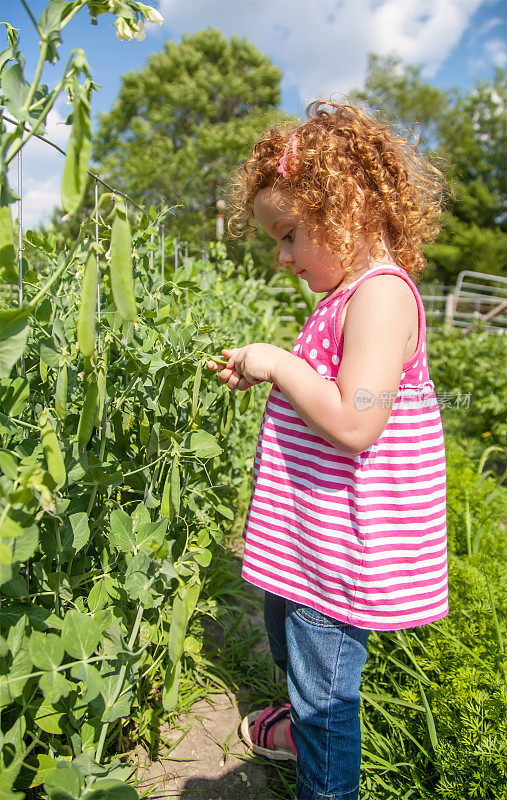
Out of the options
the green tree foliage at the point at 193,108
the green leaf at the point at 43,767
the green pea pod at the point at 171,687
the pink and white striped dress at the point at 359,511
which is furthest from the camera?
the green tree foliage at the point at 193,108

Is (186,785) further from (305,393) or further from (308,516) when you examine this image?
(305,393)

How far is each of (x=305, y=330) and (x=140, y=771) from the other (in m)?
1.06

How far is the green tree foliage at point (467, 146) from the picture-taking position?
25672 mm

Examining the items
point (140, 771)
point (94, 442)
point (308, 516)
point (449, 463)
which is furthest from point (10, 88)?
point (449, 463)

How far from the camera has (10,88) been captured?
2.10 ft

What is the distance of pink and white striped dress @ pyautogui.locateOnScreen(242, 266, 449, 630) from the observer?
3.69 feet

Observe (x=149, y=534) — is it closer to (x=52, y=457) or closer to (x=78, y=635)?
(x=78, y=635)

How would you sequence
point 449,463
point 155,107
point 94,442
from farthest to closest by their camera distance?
point 155,107
point 449,463
point 94,442

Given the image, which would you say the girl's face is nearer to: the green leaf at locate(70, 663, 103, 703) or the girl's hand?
the girl's hand

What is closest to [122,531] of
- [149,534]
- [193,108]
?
[149,534]

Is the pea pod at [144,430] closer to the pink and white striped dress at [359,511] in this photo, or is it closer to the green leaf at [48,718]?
the pink and white striped dress at [359,511]

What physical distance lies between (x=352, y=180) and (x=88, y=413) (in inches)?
28.9

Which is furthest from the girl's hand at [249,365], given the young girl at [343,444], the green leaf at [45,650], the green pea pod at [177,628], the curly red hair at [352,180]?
the green leaf at [45,650]

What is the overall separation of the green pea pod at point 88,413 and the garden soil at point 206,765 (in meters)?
0.80
